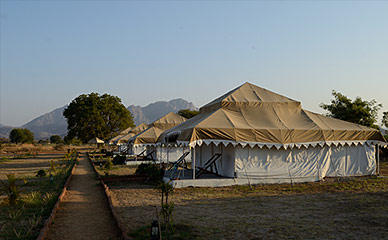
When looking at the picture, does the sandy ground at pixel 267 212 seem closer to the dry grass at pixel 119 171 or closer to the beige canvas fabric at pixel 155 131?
the dry grass at pixel 119 171

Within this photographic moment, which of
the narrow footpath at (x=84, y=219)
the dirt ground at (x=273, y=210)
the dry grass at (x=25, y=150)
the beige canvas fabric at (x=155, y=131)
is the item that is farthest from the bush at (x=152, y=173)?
the dry grass at (x=25, y=150)

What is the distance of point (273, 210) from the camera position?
9.59 metres

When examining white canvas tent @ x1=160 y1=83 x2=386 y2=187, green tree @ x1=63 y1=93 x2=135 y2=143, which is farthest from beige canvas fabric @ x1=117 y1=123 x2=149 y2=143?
white canvas tent @ x1=160 y1=83 x2=386 y2=187

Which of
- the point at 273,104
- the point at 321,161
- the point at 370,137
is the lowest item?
the point at 321,161

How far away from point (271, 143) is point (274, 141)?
0.17 metres

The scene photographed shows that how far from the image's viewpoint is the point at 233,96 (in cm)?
1688

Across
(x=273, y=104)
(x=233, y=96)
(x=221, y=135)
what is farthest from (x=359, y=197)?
(x=233, y=96)

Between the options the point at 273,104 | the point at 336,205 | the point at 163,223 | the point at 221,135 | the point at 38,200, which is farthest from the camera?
the point at 273,104

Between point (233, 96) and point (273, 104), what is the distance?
6.72 ft

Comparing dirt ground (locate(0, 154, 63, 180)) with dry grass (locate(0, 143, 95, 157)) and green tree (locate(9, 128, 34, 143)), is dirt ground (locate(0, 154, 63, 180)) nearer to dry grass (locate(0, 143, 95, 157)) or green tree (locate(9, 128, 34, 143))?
dry grass (locate(0, 143, 95, 157))

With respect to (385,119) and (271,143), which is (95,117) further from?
(271,143)

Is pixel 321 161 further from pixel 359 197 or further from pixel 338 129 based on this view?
pixel 359 197

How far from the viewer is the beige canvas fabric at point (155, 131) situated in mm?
26191

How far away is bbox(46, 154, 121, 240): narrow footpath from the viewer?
7434mm
